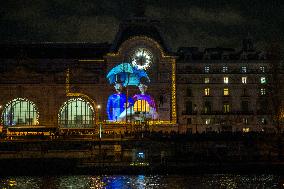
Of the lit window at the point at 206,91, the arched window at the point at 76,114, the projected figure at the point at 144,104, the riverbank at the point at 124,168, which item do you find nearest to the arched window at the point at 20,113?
the arched window at the point at 76,114

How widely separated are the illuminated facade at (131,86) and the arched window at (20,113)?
0.16 meters

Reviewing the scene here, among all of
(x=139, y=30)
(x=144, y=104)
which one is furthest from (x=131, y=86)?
(x=139, y=30)

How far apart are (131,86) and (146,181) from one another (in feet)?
156

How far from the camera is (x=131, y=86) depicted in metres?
96.2

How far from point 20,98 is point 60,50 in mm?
11643

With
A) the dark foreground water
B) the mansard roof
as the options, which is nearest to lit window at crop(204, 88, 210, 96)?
the mansard roof

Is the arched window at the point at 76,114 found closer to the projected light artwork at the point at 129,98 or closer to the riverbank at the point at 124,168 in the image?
the projected light artwork at the point at 129,98

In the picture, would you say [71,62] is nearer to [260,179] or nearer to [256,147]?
[256,147]

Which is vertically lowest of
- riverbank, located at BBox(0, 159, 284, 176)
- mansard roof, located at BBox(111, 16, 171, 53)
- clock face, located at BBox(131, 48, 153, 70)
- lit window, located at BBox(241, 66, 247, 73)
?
riverbank, located at BBox(0, 159, 284, 176)

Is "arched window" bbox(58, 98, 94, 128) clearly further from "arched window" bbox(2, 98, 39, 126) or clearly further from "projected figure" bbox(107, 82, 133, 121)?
"arched window" bbox(2, 98, 39, 126)

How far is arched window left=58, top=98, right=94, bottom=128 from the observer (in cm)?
9575

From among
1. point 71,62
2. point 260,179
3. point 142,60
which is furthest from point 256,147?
point 71,62

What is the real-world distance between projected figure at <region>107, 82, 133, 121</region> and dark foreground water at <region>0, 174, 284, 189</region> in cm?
4058

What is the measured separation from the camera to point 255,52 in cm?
10662
